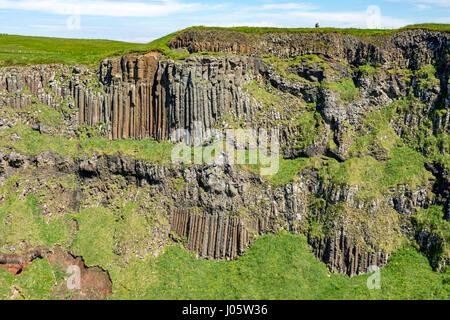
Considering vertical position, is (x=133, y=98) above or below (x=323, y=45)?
below

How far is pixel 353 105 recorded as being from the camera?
41.9 m

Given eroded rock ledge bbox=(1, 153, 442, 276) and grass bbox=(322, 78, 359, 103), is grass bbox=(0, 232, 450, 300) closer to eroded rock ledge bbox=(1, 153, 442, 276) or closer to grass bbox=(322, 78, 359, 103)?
eroded rock ledge bbox=(1, 153, 442, 276)

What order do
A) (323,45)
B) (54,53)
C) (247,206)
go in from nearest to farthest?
(247,206) < (323,45) < (54,53)

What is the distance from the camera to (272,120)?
41.4 meters

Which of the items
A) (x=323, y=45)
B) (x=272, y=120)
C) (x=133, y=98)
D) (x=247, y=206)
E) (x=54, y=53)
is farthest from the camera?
(x=54, y=53)

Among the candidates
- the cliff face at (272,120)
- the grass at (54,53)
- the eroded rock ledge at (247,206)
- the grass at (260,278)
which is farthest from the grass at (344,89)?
the grass at (54,53)

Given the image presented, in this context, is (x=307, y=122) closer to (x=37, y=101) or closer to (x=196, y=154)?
(x=196, y=154)

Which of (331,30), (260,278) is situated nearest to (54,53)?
(331,30)

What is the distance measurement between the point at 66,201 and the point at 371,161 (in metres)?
30.6

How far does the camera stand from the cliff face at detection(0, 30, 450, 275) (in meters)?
36.6

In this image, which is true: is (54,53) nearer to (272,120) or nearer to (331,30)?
(272,120)

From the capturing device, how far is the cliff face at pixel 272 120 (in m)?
36.6

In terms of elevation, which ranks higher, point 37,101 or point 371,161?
point 37,101

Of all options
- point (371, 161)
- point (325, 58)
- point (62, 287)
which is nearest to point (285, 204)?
point (371, 161)
